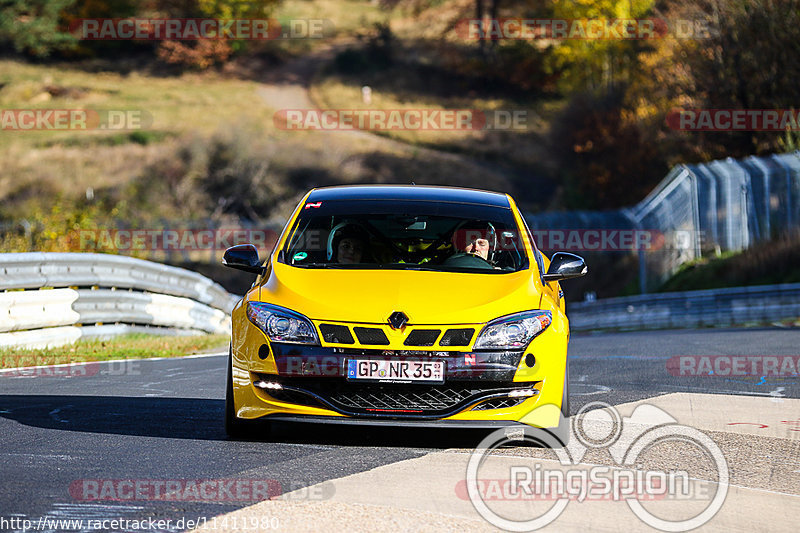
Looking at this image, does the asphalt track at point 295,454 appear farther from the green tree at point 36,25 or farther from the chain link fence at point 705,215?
the green tree at point 36,25

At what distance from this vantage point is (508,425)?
7.38m

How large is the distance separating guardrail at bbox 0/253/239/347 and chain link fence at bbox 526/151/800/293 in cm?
1511

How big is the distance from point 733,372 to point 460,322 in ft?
21.1

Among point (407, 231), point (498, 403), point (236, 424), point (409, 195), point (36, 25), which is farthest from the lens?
point (36, 25)

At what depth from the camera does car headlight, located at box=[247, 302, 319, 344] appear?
728 cm

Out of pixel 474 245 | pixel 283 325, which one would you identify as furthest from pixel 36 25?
pixel 283 325

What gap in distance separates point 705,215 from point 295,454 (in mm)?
26815

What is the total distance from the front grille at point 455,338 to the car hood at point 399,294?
6 cm

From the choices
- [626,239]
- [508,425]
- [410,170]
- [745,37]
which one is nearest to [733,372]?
[508,425]

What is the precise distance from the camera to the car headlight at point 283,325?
7281mm

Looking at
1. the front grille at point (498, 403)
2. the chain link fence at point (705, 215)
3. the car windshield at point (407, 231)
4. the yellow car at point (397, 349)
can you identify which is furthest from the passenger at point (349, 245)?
the chain link fence at point (705, 215)

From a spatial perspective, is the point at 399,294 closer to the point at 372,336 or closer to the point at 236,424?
the point at 372,336

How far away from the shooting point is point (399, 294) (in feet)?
24.4

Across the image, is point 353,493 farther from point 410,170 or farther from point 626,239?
point 410,170
